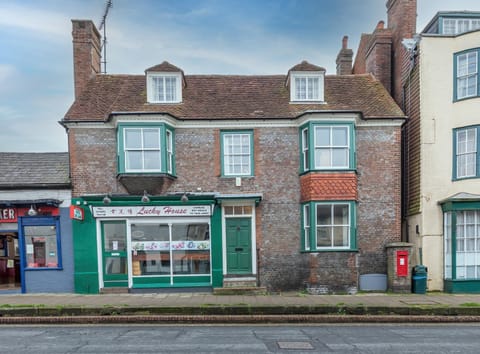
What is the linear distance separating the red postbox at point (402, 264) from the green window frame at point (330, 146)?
346 centimetres

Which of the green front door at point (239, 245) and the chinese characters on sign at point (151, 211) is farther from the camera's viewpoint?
the green front door at point (239, 245)

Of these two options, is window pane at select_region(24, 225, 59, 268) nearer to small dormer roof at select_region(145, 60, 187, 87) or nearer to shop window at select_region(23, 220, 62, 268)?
shop window at select_region(23, 220, 62, 268)

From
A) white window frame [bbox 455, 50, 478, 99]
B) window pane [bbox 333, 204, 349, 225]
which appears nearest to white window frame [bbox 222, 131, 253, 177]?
window pane [bbox 333, 204, 349, 225]

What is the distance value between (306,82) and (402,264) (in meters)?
7.76

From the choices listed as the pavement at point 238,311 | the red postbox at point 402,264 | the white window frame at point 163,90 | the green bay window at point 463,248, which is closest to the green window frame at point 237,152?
the white window frame at point 163,90

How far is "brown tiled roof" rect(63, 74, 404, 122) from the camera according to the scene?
38.1ft

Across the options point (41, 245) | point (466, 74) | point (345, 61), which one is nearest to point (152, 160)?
point (41, 245)

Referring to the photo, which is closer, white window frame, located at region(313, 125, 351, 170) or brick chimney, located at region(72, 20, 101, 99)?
white window frame, located at region(313, 125, 351, 170)

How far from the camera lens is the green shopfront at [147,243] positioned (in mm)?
11102

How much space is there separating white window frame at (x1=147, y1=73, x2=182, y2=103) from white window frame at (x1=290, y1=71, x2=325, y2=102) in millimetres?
4517

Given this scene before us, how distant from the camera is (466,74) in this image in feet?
36.6

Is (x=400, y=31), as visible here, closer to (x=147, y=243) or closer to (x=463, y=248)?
(x=463, y=248)

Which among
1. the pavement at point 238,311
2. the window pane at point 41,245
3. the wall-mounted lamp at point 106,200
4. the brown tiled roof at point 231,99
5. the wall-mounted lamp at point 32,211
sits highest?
the brown tiled roof at point 231,99

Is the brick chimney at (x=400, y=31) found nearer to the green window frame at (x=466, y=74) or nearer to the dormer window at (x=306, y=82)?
the green window frame at (x=466, y=74)
